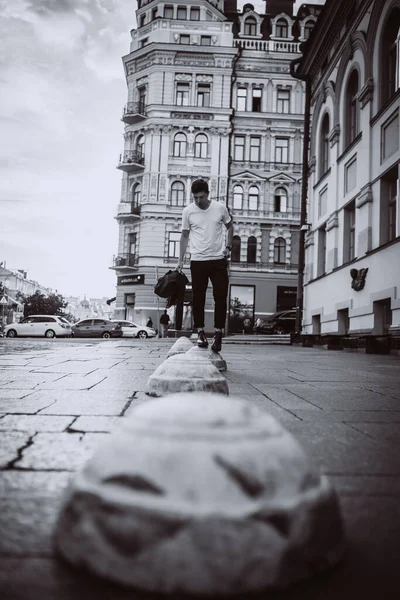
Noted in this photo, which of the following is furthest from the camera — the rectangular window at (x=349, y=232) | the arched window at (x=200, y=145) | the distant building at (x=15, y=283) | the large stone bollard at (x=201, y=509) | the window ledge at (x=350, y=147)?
the distant building at (x=15, y=283)

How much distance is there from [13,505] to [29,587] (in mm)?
451

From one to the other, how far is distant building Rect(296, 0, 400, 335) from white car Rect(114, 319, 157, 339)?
44.8 ft

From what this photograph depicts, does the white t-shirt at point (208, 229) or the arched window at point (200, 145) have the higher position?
the arched window at point (200, 145)

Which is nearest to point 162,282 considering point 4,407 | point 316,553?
point 4,407

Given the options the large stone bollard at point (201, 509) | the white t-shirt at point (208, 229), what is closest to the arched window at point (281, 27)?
the white t-shirt at point (208, 229)

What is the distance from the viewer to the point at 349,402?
11.5 feet

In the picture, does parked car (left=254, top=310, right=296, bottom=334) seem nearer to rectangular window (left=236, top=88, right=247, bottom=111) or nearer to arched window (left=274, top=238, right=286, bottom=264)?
arched window (left=274, top=238, right=286, bottom=264)

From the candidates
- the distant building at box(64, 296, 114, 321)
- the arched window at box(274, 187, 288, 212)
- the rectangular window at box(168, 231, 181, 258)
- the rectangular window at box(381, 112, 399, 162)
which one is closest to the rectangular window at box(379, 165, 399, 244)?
the rectangular window at box(381, 112, 399, 162)

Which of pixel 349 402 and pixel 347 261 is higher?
pixel 347 261

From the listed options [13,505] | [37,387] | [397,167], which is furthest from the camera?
[397,167]

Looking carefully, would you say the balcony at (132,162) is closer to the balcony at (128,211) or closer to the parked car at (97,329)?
the balcony at (128,211)

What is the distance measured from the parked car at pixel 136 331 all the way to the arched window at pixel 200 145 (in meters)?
12.2

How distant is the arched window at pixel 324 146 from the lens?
18000 millimetres

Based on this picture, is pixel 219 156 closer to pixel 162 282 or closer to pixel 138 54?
pixel 138 54
